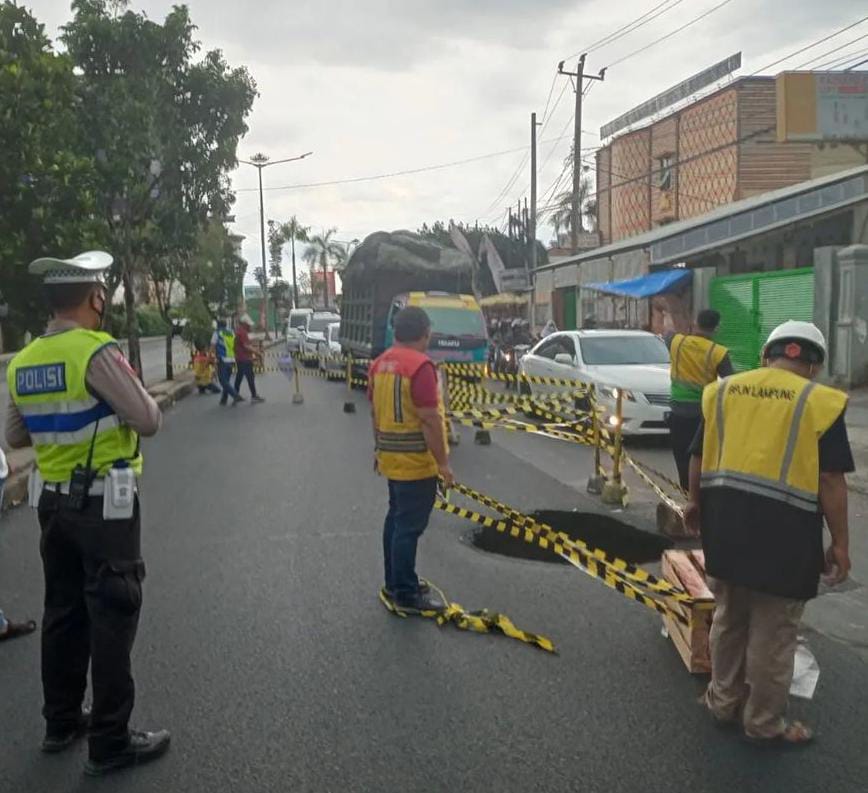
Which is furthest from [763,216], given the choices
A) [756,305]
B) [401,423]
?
[401,423]

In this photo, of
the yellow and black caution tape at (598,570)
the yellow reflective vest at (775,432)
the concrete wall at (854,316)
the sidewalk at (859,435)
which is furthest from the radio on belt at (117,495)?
the concrete wall at (854,316)

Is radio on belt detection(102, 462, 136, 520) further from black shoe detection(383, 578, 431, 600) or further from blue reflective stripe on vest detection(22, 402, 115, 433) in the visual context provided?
black shoe detection(383, 578, 431, 600)

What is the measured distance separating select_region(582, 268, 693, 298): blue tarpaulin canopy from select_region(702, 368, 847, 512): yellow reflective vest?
18719 millimetres

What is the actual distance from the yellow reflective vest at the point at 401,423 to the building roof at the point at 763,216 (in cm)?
1608

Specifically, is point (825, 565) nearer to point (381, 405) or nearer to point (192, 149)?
point (381, 405)

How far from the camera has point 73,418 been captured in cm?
358

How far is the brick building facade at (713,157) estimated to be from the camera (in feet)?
109

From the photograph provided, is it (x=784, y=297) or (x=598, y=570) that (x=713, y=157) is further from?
(x=598, y=570)

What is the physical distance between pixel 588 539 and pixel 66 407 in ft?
15.8

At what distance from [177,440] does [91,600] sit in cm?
1012

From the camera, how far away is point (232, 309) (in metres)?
30.5

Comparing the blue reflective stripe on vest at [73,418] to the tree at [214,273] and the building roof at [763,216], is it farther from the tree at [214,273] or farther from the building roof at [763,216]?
the tree at [214,273]

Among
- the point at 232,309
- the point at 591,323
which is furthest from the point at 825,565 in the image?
the point at 232,309

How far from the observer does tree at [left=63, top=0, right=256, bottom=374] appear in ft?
62.1
